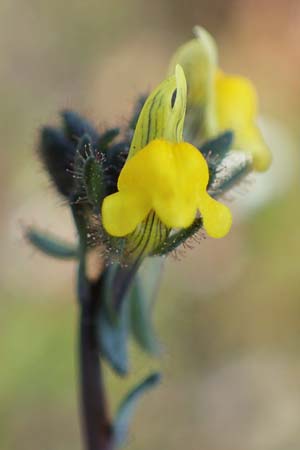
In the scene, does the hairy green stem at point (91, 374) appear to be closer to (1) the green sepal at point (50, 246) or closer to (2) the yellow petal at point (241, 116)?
(1) the green sepal at point (50, 246)

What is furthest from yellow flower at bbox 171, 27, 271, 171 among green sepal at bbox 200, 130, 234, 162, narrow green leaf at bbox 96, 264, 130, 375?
narrow green leaf at bbox 96, 264, 130, 375

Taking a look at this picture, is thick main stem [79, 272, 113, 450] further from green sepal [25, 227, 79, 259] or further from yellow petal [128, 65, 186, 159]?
yellow petal [128, 65, 186, 159]

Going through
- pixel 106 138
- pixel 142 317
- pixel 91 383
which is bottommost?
pixel 91 383

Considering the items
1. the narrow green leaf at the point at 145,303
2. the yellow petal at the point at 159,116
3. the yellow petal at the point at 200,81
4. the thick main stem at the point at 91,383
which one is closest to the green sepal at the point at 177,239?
the yellow petal at the point at 159,116

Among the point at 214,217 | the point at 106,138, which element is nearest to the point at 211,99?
the point at 106,138

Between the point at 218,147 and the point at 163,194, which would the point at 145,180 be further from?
the point at 218,147

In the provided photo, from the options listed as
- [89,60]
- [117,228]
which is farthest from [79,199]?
[89,60]
